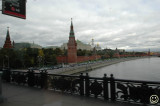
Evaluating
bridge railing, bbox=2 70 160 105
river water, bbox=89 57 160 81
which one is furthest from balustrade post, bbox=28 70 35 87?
river water, bbox=89 57 160 81

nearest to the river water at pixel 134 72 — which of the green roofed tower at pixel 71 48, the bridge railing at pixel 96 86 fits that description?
the green roofed tower at pixel 71 48

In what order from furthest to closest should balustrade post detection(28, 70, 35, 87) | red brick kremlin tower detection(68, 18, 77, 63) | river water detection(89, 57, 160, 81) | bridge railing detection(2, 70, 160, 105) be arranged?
red brick kremlin tower detection(68, 18, 77, 63) < river water detection(89, 57, 160, 81) < balustrade post detection(28, 70, 35, 87) < bridge railing detection(2, 70, 160, 105)

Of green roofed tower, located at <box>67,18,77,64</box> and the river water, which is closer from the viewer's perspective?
the river water

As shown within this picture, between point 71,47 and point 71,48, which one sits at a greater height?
point 71,47

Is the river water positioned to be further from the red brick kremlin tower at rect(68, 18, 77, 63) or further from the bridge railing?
the bridge railing

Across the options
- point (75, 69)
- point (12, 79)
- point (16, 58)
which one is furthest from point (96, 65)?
point (12, 79)

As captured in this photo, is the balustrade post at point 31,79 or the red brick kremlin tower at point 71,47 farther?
the red brick kremlin tower at point 71,47

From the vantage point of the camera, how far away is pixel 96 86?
18.5 feet

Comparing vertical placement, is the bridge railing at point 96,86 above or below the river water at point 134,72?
above

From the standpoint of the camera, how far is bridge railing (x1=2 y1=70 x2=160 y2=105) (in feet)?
15.6

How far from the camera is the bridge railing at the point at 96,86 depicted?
187 inches

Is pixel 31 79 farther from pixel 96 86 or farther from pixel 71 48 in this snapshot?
pixel 71 48

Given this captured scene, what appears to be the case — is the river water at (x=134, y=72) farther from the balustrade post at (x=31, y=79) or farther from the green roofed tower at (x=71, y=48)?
the balustrade post at (x=31, y=79)

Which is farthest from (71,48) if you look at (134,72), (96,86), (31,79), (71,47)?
(96,86)
